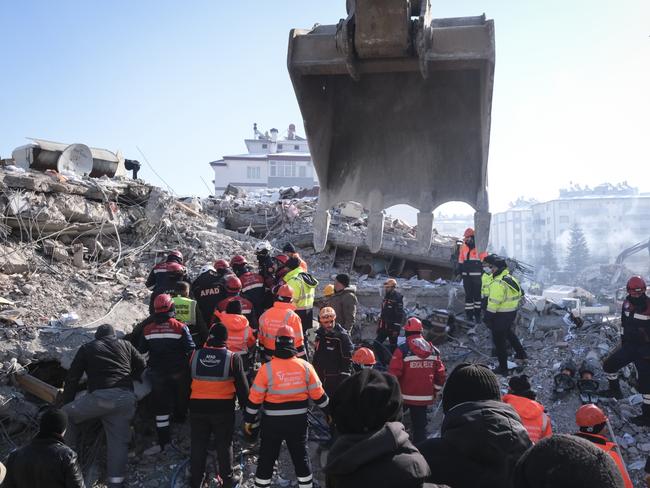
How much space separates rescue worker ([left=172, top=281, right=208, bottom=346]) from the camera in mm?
5586

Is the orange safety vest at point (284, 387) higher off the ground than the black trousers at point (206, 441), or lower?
higher

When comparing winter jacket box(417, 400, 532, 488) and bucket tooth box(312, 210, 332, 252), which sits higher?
bucket tooth box(312, 210, 332, 252)

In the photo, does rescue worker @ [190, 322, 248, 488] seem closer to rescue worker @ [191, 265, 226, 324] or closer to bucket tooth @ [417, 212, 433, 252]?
rescue worker @ [191, 265, 226, 324]

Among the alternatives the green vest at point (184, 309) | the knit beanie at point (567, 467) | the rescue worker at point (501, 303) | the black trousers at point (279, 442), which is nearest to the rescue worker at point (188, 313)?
the green vest at point (184, 309)

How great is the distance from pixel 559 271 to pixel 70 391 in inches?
1731

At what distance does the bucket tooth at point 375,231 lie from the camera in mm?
4316

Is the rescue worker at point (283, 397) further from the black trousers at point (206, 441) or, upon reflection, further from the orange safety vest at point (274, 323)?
the orange safety vest at point (274, 323)

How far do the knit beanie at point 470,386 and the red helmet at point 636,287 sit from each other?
4462 millimetres

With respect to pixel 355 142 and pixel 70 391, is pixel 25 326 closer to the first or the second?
pixel 70 391

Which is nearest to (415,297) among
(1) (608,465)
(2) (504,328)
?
(2) (504,328)

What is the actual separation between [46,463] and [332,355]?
3.09 metres

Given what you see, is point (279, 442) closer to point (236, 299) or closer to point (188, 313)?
point (236, 299)

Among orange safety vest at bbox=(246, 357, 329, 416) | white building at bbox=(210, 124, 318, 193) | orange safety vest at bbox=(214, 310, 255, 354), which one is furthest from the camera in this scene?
white building at bbox=(210, 124, 318, 193)

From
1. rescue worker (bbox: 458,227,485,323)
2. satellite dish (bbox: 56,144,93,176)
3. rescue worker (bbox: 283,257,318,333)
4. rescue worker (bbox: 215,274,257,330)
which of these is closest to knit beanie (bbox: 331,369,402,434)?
rescue worker (bbox: 215,274,257,330)
